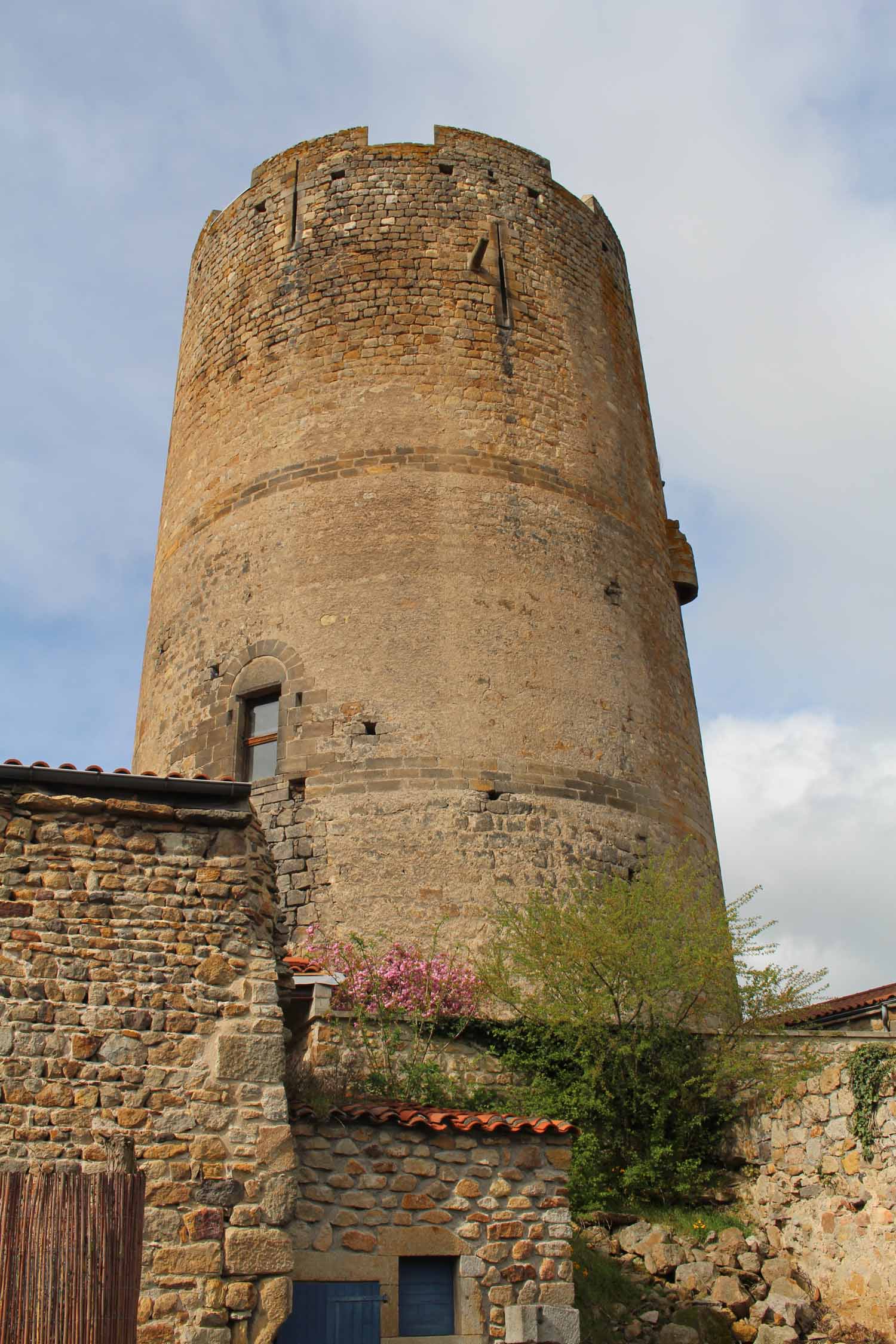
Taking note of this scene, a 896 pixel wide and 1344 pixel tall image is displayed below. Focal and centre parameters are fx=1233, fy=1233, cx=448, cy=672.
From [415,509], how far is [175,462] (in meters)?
3.92

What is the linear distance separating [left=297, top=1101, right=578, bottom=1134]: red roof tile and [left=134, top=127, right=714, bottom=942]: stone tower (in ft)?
11.5

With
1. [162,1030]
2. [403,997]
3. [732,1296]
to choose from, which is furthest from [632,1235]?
[162,1030]

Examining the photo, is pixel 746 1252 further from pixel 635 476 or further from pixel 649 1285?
pixel 635 476

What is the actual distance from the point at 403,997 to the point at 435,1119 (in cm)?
300

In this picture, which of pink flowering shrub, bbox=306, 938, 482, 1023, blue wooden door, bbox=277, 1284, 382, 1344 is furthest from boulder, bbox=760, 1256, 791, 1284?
blue wooden door, bbox=277, 1284, 382, 1344

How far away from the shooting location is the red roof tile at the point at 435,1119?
7250mm

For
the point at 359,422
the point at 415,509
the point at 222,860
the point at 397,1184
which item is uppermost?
the point at 359,422

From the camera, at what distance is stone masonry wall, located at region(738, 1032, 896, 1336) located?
8172 millimetres

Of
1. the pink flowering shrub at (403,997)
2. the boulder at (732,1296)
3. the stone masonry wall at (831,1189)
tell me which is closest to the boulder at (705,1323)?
the boulder at (732,1296)

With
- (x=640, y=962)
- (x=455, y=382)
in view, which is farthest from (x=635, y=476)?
(x=640, y=962)

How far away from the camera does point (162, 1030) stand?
6.65 m

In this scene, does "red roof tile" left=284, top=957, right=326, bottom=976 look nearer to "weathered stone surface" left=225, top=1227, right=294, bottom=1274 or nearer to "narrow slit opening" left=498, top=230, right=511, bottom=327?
"weathered stone surface" left=225, top=1227, right=294, bottom=1274

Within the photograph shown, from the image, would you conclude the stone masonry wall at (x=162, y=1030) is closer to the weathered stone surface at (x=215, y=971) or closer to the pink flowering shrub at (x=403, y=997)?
the weathered stone surface at (x=215, y=971)

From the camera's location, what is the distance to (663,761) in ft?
43.3
